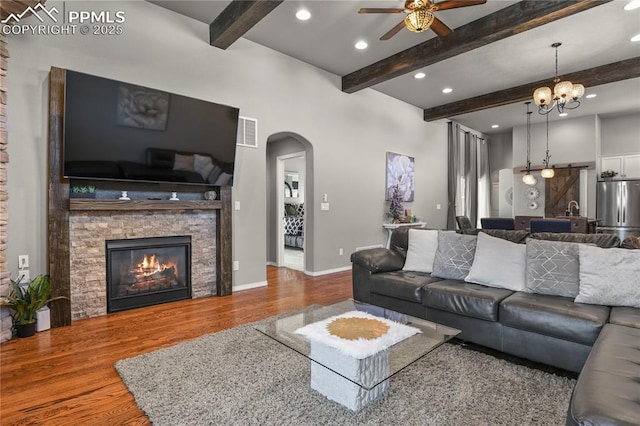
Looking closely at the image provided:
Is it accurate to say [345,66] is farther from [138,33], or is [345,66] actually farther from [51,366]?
[51,366]

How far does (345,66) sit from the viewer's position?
5387 millimetres

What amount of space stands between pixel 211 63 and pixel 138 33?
0.84 m

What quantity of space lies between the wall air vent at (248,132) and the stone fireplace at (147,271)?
1.47m

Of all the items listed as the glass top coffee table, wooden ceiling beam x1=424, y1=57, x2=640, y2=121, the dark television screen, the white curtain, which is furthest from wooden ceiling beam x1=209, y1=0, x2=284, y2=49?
the white curtain

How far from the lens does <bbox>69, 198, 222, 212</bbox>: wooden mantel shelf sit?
3.24 meters

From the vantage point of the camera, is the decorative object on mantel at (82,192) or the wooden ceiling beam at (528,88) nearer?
the decorative object on mantel at (82,192)

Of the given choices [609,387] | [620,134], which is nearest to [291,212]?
[609,387]

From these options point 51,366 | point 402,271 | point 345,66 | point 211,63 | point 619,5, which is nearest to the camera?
point 51,366

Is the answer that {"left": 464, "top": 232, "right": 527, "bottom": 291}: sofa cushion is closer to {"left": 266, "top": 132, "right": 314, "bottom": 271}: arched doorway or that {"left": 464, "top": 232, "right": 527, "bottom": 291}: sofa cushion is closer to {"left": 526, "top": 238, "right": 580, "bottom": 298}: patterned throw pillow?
{"left": 526, "top": 238, "right": 580, "bottom": 298}: patterned throw pillow

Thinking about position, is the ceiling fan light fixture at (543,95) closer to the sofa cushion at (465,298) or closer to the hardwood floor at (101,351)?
the sofa cushion at (465,298)

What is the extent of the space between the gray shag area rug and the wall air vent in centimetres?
280

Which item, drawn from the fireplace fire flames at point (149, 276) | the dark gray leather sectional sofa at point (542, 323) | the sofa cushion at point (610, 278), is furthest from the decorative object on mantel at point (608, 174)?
the fireplace fire flames at point (149, 276)

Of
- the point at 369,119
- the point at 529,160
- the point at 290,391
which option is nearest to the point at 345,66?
the point at 369,119

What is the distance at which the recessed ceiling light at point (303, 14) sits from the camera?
3.83m
